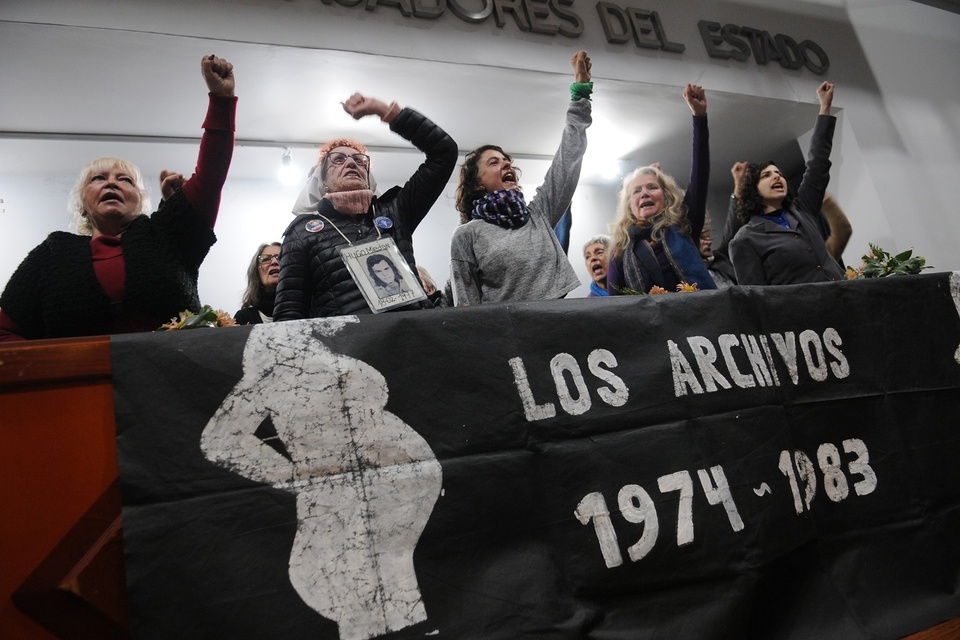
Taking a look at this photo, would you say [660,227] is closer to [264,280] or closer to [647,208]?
[647,208]

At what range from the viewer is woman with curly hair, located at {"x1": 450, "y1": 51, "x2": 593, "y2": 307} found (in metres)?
2.25

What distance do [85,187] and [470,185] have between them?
124 cm

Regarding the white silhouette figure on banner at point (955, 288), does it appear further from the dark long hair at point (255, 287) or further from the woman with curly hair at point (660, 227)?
the dark long hair at point (255, 287)

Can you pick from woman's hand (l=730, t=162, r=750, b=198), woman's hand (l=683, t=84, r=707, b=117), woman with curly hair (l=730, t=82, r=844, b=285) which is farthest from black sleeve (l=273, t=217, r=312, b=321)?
woman's hand (l=730, t=162, r=750, b=198)

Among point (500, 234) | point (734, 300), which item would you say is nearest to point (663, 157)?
point (500, 234)

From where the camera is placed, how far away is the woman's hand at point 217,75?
182cm

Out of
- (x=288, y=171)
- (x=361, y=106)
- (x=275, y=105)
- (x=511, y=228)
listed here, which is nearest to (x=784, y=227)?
(x=511, y=228)

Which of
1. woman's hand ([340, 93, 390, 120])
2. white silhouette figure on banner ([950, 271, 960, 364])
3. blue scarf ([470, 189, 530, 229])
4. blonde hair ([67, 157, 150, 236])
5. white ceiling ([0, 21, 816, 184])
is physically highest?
white ceiling ([0, 21, 816, 184])

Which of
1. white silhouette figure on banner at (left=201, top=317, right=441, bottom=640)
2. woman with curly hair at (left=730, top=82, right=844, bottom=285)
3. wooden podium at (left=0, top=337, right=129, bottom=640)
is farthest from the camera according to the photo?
woman with curly hair at (left=730, top=82, right=844, bottom=285)

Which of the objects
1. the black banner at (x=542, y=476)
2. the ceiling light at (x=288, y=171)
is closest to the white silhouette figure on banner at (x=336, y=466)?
the black banner at (x=542, y=476)

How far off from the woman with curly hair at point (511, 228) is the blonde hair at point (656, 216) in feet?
1.18

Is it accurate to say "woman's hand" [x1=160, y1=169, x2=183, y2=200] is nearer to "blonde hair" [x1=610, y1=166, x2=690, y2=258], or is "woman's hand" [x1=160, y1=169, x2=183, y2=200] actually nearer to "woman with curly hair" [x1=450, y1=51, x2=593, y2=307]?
"woman with curly hair" [x1=450, y1=51, x2=593, y2=307]

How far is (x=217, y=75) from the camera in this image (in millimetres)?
1827

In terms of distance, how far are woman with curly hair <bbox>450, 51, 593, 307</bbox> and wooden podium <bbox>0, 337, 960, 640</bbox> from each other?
4.14ft
